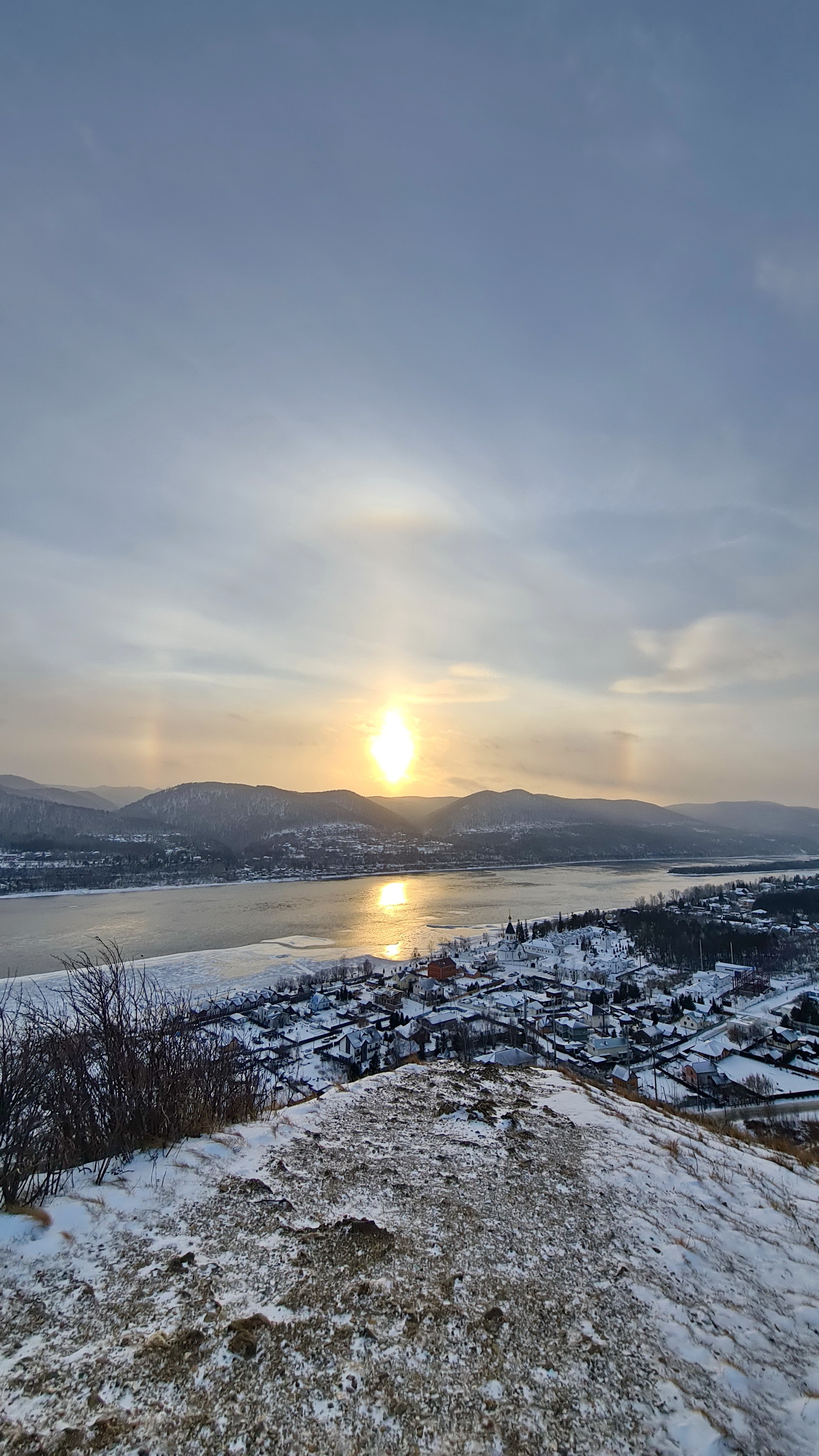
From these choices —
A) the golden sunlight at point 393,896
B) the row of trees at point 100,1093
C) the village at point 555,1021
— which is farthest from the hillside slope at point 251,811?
the row of trees at point 100,1093

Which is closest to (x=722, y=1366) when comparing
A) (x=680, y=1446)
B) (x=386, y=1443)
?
(x=680, y=1446)

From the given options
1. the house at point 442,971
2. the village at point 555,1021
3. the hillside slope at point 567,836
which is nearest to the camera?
the village at point 555,1021

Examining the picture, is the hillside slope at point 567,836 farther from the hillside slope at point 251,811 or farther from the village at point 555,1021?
the village at point 555,1021

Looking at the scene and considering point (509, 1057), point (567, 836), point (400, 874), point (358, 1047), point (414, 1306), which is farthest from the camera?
point (567, 836)

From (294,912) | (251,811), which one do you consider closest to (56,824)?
(251,811)

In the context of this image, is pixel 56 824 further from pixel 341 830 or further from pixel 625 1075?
pixel 625 1075

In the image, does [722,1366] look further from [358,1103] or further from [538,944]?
[538,944]
